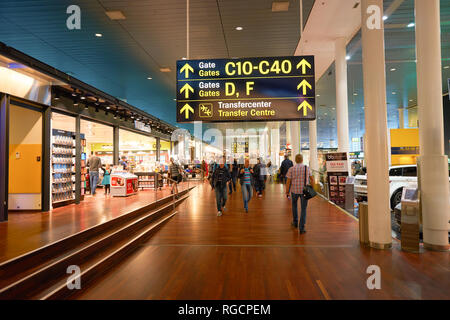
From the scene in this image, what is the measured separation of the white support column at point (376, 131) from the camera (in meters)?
4.25

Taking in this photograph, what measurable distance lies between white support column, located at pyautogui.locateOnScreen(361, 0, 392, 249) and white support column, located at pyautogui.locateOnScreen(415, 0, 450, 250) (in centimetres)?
68

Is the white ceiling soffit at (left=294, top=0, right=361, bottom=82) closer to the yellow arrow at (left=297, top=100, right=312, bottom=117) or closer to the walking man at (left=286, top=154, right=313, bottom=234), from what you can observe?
the yellow arrow at (left=297, top=100, right=312, bottom=117)

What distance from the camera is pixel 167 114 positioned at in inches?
657

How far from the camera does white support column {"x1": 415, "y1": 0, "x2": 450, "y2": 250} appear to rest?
Result: 4238mm

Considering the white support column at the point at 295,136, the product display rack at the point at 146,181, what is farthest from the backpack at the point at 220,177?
the white support column at the point at 295,136

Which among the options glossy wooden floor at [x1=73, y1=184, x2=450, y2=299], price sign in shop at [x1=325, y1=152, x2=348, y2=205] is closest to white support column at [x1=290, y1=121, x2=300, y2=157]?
price sign in shop at [x1=325, y1=152, x2=348, y2=205]

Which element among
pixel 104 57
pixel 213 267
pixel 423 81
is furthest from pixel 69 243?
pixel 423 81

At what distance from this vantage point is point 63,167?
8.21 meters

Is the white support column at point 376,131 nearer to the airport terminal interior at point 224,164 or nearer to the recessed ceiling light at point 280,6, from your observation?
the airport terminal interior at point 224,164

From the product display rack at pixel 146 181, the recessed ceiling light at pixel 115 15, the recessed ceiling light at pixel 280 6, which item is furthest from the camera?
the product display rack at pixel 146 181

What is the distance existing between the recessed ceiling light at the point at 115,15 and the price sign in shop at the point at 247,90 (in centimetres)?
206

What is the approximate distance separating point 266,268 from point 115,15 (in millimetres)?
5568

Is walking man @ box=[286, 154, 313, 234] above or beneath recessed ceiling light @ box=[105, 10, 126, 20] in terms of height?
beneath
